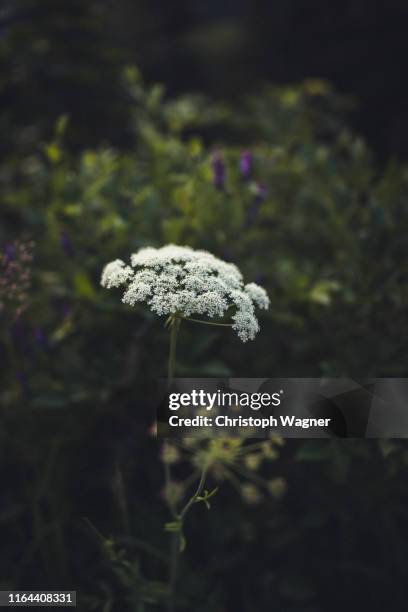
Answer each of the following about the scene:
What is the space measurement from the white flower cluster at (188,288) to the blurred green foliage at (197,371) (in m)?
0.64

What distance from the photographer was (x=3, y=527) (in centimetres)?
204

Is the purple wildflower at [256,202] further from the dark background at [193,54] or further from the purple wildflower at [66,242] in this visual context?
the dark background at [193,54]

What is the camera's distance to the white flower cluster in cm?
114

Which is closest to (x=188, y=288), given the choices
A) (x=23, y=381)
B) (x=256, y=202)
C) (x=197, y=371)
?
(x=197, y=371)

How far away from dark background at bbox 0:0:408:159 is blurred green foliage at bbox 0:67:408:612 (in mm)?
886

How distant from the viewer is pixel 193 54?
702cm

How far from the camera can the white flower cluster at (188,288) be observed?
1.14 metres

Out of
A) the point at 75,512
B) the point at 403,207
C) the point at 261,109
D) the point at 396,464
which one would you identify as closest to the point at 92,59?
the point at 261,109

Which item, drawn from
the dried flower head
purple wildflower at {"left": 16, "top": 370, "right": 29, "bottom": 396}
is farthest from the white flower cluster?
purple wildflower at {"left": 16, "top": 370, "right": 29, "bottom": 396}

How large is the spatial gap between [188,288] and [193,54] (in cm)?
681

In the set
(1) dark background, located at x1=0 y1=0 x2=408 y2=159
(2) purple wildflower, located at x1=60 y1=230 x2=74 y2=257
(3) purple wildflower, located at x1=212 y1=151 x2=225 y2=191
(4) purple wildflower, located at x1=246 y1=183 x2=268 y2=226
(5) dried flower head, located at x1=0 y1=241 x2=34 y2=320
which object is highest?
(1) dark background, located at x1=0 y1=0 x2=408 y2=159

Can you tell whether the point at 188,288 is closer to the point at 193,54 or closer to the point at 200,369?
the point at 200,369

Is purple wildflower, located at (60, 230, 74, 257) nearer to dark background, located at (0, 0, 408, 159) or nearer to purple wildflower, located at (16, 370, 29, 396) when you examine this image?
purple wildflower, located at (16, 370, 29, 396)

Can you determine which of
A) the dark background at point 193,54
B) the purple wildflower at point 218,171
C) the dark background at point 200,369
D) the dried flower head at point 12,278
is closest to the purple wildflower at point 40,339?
the dark background at point 200,369
